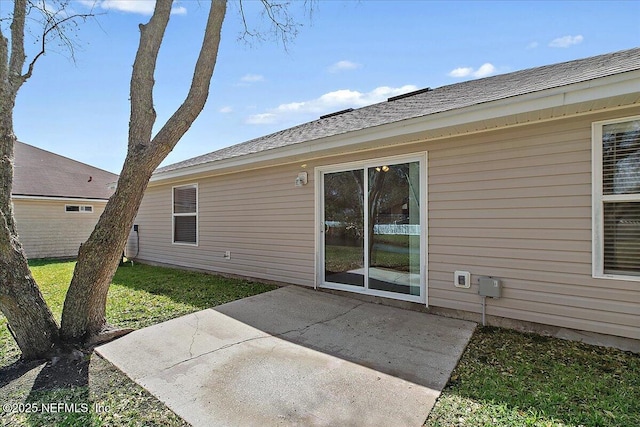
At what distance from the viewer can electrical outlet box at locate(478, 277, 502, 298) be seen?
12.6 feet

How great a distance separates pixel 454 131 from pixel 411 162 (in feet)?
Answer: 2.37

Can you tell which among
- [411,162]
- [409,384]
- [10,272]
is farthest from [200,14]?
[409,384]

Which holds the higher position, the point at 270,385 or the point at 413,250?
the point at 413,250

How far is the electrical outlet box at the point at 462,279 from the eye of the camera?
4059 mm

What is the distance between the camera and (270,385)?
2.60 m

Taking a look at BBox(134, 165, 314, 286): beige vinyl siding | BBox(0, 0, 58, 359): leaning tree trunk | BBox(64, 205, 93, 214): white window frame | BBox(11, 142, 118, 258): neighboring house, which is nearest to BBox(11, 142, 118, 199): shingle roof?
BBox(11, 142, 118, 258): neighboring house

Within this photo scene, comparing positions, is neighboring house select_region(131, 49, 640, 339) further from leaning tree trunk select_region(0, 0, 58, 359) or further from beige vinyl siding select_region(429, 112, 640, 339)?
leaning tree trunk select_region(0, 0, 58, 359)

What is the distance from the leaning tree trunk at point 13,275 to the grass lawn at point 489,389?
0.26 m

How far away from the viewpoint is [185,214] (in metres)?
8.34

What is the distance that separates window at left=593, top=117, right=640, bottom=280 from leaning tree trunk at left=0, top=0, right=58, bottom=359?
5.51 metres

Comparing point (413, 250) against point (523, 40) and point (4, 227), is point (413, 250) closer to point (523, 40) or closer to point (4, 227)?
point (4, 227)

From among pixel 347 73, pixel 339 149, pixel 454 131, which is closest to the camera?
pixel 454 131

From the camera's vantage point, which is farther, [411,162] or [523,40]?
[523,40]

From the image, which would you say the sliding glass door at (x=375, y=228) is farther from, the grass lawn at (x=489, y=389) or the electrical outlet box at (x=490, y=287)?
the grass lawn at (x=489, y=389)
